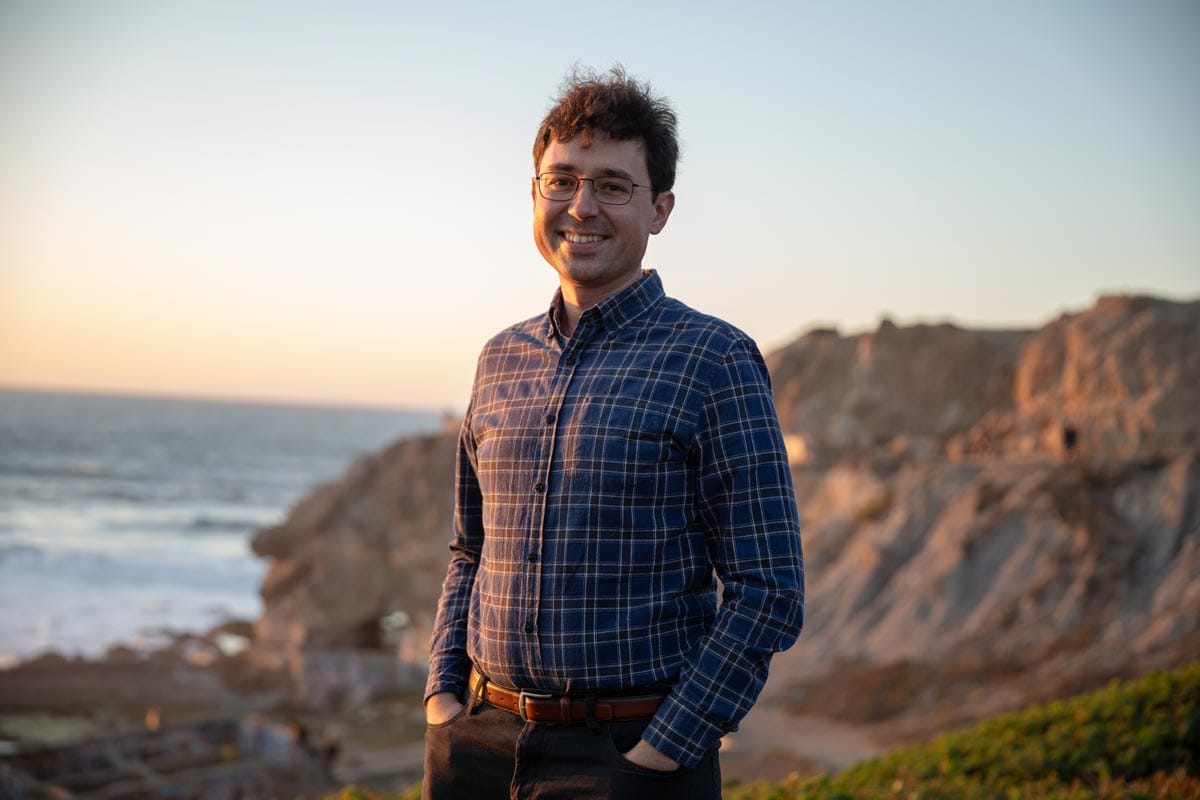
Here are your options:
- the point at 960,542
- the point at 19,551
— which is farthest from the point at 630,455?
the point at 19,551

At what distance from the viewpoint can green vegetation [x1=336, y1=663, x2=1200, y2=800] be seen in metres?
5.92

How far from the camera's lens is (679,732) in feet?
8.16

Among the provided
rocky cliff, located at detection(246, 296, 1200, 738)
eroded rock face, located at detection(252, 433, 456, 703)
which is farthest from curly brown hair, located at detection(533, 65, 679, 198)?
eroded rock face, located at detection(252, 433, 456, 703)

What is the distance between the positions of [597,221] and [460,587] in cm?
136

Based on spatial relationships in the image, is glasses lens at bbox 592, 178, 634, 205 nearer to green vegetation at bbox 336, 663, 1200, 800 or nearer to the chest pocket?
the chest pocket

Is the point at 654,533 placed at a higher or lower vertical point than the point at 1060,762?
higher

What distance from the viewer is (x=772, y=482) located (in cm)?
262

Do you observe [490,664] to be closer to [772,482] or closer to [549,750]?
[549,750]

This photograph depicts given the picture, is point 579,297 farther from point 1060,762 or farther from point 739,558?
point 1060,762

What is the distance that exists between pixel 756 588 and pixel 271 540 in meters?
35.8

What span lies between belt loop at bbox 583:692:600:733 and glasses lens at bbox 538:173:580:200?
1.45 m

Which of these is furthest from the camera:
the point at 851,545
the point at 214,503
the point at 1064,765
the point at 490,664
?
the point at 214,503

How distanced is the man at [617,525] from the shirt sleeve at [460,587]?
0.06m

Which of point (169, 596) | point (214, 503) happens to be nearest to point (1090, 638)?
point (169, 596)
